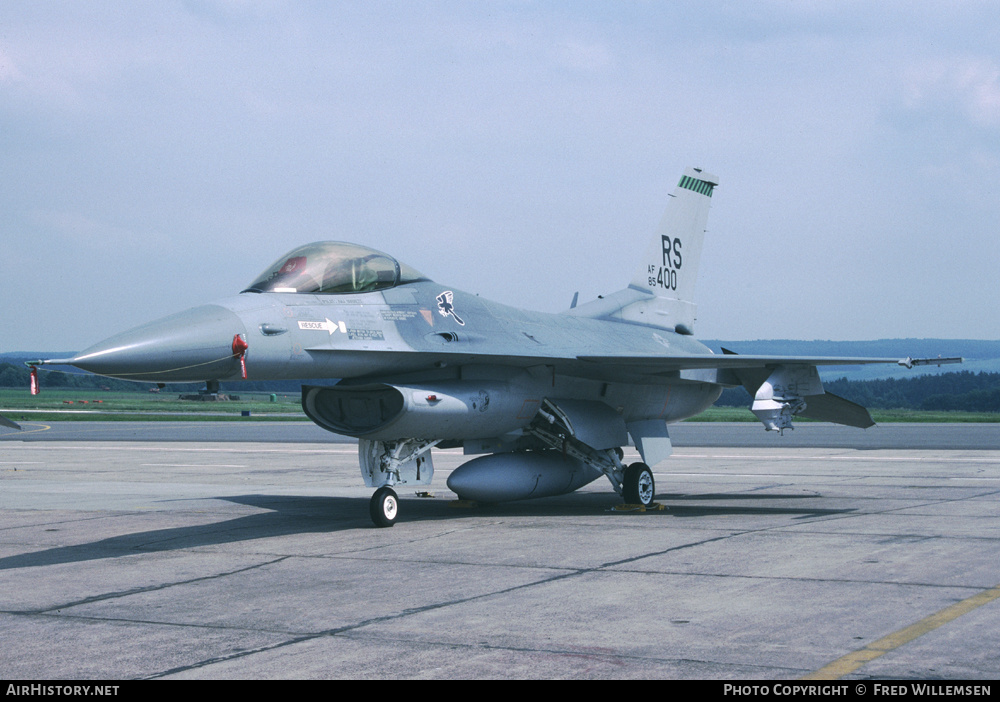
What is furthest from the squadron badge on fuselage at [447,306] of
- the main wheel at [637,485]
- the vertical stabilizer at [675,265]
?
the vertical stabilizer at [675,265]

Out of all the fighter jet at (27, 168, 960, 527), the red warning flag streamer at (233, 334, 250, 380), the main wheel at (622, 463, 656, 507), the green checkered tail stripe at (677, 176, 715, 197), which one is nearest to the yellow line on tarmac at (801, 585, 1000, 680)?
the fighter jet at (27, 168, 960, 527)

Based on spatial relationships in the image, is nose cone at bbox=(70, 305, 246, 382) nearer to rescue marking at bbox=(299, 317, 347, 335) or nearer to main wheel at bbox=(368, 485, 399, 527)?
rescue marking at bbox=(299, 317, 347, 335)

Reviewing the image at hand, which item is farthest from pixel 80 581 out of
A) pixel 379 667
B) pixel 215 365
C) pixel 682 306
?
pixel 682 306

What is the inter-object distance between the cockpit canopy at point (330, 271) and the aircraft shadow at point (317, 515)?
9.54 feet

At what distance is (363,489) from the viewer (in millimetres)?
17688

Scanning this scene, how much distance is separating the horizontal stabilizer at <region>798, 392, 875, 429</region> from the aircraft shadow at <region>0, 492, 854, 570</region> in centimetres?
147

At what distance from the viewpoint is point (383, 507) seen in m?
11.9

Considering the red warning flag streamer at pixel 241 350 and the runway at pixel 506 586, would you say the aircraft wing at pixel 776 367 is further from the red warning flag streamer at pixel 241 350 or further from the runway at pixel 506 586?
the red warning flag streamer at pixel 241 350

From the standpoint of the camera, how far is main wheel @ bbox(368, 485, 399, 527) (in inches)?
466

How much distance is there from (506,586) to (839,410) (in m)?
9.53

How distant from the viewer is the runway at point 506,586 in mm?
5781

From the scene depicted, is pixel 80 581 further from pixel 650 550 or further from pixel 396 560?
pixel 650 550

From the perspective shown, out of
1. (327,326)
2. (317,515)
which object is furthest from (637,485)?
(327,326)

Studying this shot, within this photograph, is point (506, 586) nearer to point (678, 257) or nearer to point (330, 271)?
point (330, 271)
